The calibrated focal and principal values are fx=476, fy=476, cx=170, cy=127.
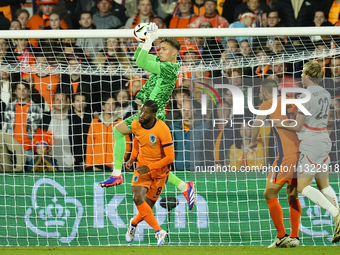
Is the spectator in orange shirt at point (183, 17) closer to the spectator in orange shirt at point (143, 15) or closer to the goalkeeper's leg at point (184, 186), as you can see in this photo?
the spectator in orange shirt at point (143, 15)

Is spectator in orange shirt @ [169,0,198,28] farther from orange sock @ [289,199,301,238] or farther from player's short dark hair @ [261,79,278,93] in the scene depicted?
orange sock @ [289,199,301,238]

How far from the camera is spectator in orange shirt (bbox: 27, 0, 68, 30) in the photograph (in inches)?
349

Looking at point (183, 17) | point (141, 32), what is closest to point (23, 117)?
point (141, 32)

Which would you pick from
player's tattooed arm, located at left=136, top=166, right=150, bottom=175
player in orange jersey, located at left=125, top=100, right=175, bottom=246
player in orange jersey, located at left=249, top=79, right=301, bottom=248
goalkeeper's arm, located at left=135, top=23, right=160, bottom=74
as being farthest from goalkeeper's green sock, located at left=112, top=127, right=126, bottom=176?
player in orange jersey, located at left=249, top=79, right=301, bottom=248

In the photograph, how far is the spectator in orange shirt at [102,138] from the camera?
6.77 meters

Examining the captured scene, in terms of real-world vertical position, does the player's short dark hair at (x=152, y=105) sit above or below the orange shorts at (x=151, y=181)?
above

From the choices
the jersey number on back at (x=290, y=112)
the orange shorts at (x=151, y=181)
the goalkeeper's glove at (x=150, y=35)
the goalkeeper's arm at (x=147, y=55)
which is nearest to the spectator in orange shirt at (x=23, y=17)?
the goalkeeper's arm at (x=147, y=55)

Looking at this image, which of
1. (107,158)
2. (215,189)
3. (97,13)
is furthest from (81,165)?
(97,13)

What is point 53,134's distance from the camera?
22.7 feet

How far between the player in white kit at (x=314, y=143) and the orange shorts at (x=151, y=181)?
1471 millimetres

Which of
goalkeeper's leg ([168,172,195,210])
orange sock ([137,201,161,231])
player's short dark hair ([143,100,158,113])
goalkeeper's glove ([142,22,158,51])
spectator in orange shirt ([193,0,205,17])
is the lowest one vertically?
orange sock ([137,201,161,231])

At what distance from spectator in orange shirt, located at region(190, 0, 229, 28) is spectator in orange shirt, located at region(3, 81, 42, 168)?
3287mm

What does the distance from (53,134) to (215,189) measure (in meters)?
2.47

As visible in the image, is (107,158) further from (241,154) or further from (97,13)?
(97,13)
